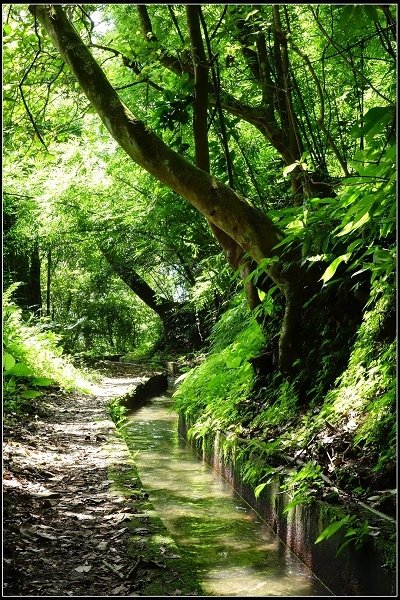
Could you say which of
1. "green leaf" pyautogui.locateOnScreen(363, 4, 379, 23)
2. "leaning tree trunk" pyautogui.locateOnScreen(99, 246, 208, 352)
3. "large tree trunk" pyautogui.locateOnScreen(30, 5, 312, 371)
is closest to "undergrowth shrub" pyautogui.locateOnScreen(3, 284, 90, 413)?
"large tree trunk" pyautogui.locateOnScreen(30, 5, 312, 371)

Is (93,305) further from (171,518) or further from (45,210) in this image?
(171,518)

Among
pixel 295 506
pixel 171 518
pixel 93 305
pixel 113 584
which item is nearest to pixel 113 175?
pixel 171 518

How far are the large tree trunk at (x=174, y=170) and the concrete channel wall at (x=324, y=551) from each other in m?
1.49

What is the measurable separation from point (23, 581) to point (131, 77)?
659cm

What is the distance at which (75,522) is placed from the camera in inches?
127

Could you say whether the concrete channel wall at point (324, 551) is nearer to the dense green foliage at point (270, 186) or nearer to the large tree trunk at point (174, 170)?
the dense green foliage at point (270, 186)

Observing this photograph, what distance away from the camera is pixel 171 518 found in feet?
15.8

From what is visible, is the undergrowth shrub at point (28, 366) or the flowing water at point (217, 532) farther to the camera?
the undergrowth shrub at point (28, 366)

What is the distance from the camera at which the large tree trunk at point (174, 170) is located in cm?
504

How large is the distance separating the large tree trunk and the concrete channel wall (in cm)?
149

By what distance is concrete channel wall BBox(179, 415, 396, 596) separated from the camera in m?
2.81

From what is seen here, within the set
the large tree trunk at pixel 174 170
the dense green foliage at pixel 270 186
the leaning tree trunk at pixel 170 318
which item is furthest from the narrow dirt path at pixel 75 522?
the leaning tree trunk at pixel 170 318

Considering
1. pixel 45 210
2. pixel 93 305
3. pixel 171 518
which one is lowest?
pixel 171 518

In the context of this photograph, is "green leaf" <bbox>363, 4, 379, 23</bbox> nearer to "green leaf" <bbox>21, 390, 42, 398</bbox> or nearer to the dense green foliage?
the dense green foliage
